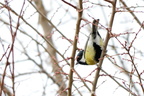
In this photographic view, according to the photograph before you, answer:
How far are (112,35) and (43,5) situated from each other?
4844mm

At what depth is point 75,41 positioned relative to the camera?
231 centimetres

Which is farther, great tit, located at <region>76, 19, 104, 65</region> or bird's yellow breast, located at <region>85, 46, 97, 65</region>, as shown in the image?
bird's yellow breast, located at <region>85, 46, 97, 65</region>

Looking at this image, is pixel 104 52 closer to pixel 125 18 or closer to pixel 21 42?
pixel 21 42

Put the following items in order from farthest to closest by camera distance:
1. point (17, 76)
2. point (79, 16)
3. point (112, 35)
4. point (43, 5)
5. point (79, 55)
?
point (43, 5) < point (17, 76) < point (79, 55) < point (79, 16) < point (112, 35)

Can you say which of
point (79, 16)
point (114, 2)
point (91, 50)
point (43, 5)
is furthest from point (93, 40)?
point (43, 5)

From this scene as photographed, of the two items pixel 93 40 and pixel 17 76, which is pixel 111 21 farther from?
pixel 17 76

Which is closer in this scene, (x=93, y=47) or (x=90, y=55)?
(x=93, y=47)

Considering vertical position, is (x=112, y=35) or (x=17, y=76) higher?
(x=17, y=76)

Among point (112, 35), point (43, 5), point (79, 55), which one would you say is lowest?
point (112, 35)

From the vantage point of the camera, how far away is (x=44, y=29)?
21.3 ft

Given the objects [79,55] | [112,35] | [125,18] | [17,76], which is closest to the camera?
[112,35]

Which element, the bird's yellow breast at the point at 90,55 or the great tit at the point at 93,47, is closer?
the great tit at the point at 93,47

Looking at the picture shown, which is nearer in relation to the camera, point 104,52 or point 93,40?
point 104,52

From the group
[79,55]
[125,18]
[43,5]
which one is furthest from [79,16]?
[43,5]
